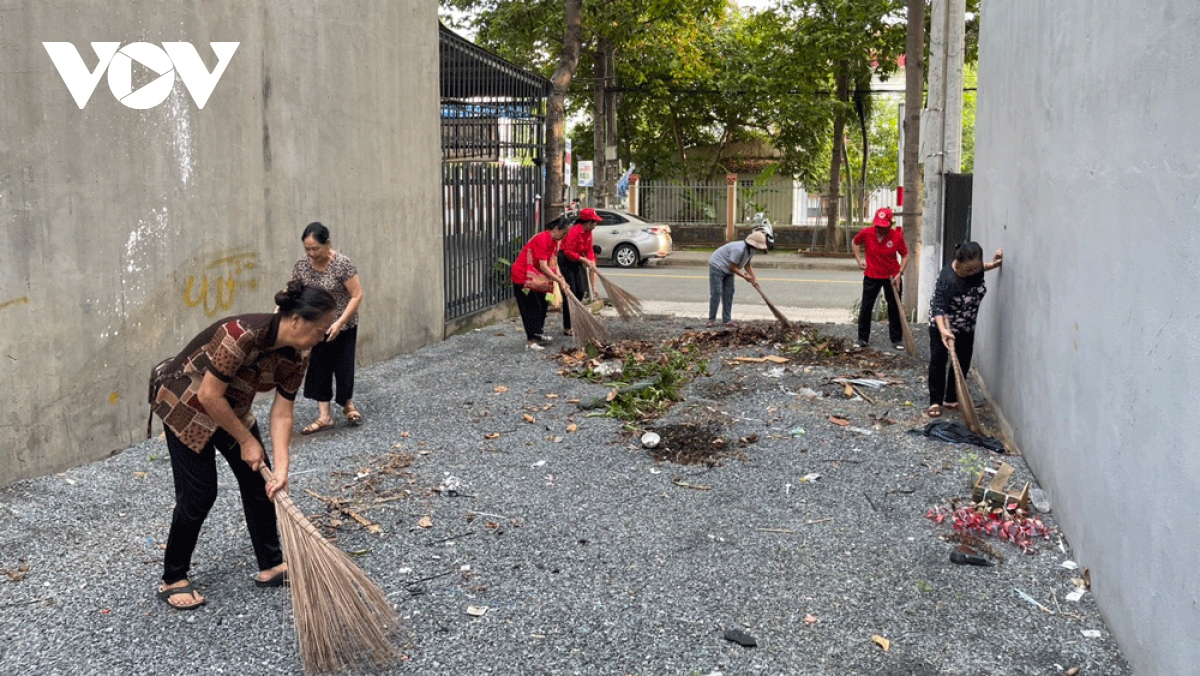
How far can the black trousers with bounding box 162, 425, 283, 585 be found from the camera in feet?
14.6

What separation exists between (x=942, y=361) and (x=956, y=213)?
15.5ft

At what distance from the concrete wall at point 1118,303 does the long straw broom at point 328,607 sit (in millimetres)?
2956

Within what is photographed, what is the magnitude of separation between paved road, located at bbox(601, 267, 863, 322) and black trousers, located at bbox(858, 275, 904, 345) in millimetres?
3241

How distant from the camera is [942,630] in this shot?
4.45 meters

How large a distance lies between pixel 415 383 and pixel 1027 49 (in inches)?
224

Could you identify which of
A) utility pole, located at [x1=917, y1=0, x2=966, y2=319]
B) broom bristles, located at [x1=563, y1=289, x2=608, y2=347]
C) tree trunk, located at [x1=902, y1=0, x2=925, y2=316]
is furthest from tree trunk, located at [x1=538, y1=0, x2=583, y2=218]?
utility pole, located at [x1=917, y1=0, x2=966, y2=319]

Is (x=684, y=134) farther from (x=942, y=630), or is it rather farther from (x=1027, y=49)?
(x=942, y=630)

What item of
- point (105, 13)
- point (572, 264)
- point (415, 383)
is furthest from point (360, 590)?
point (572, 264)

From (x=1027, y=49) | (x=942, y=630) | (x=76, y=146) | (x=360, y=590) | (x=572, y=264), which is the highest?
(x=1027, y=49)

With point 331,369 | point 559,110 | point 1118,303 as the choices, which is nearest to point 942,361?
point 1118,303

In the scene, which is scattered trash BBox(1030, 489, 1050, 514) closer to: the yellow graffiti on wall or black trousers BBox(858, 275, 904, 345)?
black trousers BBox(858, 275, 904, 345)

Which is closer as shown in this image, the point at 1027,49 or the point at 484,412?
the point at 1027,49

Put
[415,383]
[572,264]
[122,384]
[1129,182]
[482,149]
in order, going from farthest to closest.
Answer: [482,149] < [572,264] < [415,383] < [122,384] < [1129,182]

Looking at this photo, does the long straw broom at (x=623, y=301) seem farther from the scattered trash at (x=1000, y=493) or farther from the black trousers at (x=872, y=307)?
the scattered trash at (x=1000, y=493)
